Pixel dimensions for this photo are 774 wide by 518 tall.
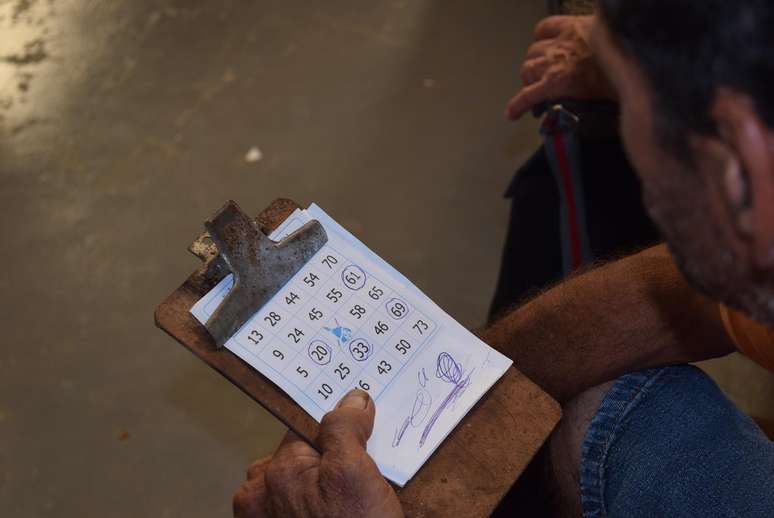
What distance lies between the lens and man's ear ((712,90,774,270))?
1.73 ft

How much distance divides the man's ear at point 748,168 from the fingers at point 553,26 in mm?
714

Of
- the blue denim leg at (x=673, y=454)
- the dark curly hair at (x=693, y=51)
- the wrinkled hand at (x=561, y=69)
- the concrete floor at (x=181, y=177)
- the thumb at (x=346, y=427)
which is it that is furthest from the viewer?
the concrete floor at (x=181, y=177)

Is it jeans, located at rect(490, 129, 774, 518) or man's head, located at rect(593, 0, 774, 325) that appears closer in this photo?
man's head, located at rect(593, 0, 774, 325)

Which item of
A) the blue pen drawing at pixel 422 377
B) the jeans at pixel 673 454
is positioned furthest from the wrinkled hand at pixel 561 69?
the blue pen drawing at pixel 422 377

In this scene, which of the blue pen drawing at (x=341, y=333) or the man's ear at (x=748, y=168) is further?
the blue pen drawing at (x=341, y=333)

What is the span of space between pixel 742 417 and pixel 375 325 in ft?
1.34

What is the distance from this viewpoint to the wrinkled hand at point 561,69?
117 cm

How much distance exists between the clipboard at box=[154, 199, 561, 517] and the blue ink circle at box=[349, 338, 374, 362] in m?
0.07

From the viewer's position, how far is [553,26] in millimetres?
1237

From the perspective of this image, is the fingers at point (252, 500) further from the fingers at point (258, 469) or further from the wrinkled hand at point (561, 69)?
the wrinkled hand at point (561, 69)

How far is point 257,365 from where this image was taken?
2.59 ft

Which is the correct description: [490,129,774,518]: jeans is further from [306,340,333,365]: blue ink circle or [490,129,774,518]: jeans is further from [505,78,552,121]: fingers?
[505,78,552,121]: fingers

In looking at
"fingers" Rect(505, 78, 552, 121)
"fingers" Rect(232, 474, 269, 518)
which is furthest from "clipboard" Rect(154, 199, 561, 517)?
"fingers" Rect(505, 78, 552, 121)

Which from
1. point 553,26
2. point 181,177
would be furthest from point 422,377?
point 181,177
